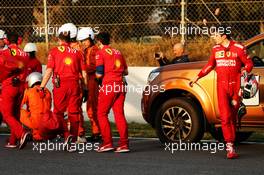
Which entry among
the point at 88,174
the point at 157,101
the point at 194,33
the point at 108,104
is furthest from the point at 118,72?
the point at 194,33

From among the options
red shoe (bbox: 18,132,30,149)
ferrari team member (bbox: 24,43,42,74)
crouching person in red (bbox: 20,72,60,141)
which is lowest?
red shoe (bbox: 18,132,30,149)

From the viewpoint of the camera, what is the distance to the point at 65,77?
508 inches

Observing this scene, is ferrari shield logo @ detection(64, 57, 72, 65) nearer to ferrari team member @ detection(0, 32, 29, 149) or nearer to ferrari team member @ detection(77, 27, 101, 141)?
ferrari team member @ detection(0, 32, 29, 149)

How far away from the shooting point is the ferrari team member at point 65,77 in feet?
42.3

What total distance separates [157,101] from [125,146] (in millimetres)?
1337

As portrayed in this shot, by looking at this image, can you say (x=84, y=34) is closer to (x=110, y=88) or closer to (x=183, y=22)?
(x=110, y=88)

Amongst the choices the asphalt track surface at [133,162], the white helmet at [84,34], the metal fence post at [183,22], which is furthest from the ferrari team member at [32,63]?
the metal fence post at [183,22]

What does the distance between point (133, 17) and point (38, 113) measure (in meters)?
6.09

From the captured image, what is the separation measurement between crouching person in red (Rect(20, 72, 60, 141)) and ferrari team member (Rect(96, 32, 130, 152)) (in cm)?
72

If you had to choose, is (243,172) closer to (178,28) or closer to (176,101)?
(176,101)

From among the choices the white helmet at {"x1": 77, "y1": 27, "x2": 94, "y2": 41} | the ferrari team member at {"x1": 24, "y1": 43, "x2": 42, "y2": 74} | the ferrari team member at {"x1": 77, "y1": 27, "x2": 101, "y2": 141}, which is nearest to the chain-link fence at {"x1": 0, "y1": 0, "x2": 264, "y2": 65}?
the ferrari team member at {"x1": 24, "y1": 43, "x2": 42, "y2": 74}

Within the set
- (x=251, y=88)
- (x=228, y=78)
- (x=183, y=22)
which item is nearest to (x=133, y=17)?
(x=183, y=22)

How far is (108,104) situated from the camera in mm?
12797

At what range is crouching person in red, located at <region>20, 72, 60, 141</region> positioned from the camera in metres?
12.9
